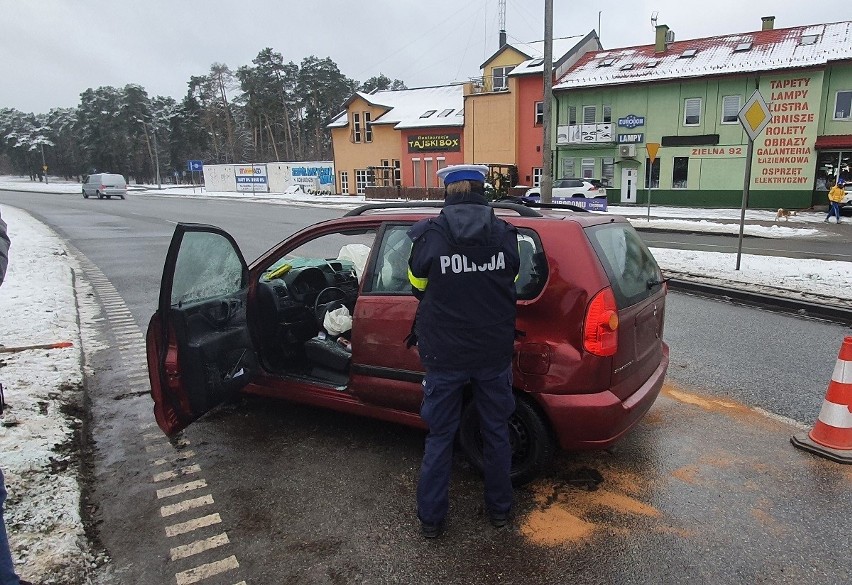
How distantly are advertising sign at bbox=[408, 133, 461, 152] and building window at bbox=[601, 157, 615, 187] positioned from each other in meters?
10.7

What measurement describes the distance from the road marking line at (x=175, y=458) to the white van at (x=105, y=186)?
42.6m

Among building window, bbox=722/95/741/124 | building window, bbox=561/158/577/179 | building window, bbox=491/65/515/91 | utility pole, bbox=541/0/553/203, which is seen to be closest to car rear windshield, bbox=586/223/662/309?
utility pole, bbox=541/0/553/203

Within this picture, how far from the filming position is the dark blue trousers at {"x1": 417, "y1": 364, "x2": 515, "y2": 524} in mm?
2812

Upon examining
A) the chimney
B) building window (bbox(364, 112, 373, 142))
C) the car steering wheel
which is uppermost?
the chimney

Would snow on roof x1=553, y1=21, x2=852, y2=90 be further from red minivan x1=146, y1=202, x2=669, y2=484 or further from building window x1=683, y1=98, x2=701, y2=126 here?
red minivan x1=146, y1=202, x2=669, y2=484

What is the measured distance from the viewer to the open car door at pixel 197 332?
3.31 m

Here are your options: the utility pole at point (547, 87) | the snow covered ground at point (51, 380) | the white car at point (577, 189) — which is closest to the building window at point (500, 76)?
the white car at point (577, 189)

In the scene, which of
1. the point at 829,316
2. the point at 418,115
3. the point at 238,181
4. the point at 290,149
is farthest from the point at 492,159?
the point at 290,149

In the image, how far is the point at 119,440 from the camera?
13.1ft

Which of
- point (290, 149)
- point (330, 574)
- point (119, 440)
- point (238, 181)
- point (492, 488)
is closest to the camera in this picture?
point (330, 574)

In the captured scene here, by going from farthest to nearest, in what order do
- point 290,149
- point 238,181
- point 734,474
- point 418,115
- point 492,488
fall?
point 290,149
point 238,181
point 418,115
point 734,474
point 492,488

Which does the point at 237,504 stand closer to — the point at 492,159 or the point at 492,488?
the point at 492,488

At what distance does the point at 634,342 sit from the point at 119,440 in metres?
3.52

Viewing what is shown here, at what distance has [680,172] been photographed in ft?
99.3
